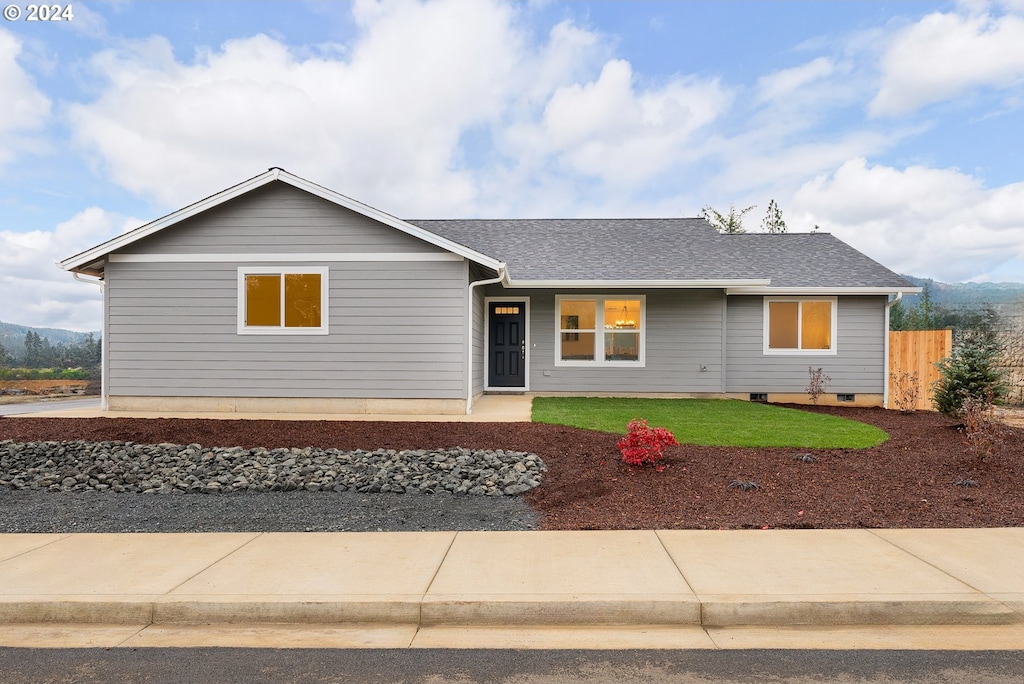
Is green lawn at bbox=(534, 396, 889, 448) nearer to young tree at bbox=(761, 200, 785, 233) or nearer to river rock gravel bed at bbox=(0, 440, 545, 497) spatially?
river rock gravel bed at bbox=(0, 440, 545, 497)

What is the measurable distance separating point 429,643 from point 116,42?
15979 mm

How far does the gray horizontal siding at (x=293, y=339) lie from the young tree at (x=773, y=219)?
3082cm

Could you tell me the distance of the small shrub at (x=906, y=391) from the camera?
44.6 feet

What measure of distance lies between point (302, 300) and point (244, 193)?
2.30 metres

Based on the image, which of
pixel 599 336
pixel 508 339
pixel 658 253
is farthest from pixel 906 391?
pixel 508 339

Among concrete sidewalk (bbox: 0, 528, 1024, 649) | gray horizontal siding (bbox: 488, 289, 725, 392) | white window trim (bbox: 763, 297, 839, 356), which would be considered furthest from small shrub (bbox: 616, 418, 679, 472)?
white window trim (bbox: 763, 297, 839, 356)

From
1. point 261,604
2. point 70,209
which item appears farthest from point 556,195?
point 261,604

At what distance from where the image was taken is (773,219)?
36438mm

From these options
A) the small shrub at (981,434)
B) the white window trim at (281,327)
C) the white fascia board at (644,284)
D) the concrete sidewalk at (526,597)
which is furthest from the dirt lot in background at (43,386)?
the small shrub at (981,434)

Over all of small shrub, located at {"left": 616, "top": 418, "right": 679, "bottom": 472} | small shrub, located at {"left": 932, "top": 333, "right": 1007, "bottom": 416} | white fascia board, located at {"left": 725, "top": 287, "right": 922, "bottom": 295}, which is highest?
white fascia board, located at {"left": 725, "top": 287, "right": 922, "bottom": 295}

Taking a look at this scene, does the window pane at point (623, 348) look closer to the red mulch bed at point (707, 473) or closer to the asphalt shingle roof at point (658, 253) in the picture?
the asphalt shingle roof at point (658, 253)

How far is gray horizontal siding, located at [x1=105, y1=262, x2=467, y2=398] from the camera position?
1128 cm

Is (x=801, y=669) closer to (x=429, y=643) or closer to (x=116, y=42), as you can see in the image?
(x=429, y=643)

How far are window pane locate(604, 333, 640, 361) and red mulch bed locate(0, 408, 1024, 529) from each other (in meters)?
5.18
